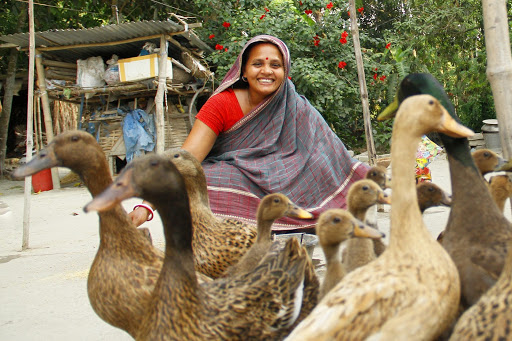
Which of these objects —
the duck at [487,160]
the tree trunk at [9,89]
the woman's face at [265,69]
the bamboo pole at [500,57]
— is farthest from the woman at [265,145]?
the tree trunk at [9,89]

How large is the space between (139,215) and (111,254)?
36.0 inches

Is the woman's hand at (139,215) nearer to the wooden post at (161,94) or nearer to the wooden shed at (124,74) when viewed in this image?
the wooden shed at (124,74)

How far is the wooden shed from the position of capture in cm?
956

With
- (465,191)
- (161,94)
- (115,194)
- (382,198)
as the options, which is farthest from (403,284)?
(161,94)

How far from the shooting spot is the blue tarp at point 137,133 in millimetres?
11086

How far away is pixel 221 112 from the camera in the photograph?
Answer: 3889 millimetres

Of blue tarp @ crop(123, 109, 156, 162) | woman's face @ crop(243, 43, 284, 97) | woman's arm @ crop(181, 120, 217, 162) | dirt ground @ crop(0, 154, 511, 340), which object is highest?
blue tarp @ crop(123, 109, 156, 162)

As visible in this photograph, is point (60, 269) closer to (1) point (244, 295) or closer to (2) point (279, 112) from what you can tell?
(2) point (279, 112)

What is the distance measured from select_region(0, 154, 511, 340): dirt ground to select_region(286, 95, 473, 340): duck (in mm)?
1846

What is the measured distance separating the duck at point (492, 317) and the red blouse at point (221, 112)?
2778mm

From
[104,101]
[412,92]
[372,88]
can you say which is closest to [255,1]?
[372,88]

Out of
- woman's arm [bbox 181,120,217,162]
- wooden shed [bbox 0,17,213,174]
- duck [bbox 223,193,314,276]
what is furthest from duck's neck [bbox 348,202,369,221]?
wooden shed [bbox 0,17,213,174]

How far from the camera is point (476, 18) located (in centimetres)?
1074

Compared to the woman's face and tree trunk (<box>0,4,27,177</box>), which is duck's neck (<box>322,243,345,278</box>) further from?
tree trunk (<box>0,4,27,177</box>)
